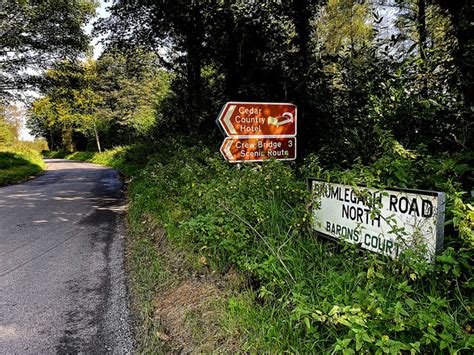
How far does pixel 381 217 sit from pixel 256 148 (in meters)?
2.57

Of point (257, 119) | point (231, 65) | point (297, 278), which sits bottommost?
point (297, 278)

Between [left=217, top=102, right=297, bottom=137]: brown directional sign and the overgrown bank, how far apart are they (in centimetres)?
68

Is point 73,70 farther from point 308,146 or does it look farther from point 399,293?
point 399,293

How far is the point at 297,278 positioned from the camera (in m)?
2.24

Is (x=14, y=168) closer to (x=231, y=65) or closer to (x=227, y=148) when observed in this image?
(x=231, y=65)

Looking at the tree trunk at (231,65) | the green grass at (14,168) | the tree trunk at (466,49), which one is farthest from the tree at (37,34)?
the tree trunk at (466,49)

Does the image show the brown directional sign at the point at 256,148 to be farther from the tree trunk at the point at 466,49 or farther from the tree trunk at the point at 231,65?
the tree trunk at the point at 231,65

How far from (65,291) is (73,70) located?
44.8ft

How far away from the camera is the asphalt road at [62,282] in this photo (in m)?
2.77

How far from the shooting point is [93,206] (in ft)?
27.2

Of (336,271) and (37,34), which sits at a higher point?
(37,34)

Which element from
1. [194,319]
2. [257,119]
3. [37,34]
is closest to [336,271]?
[194,319]

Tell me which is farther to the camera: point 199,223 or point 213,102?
point 213,102

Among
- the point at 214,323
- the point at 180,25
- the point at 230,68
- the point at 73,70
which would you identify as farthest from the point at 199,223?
the point at 73,70
